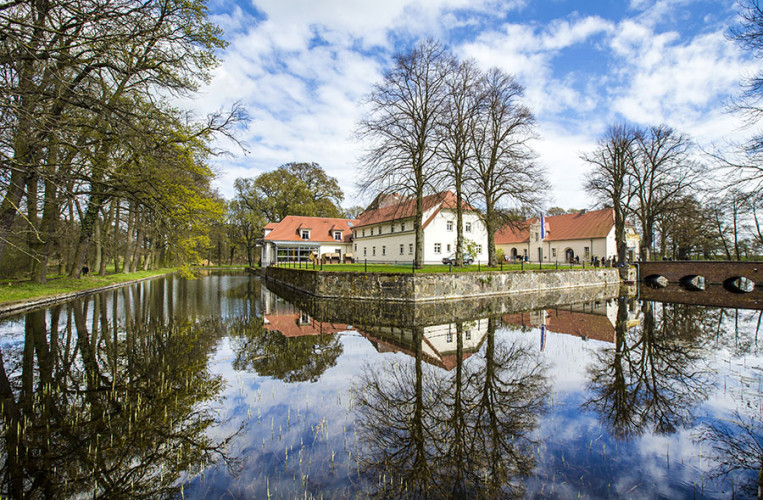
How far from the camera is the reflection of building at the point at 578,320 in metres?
11.1

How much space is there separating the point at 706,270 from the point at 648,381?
1138 inches

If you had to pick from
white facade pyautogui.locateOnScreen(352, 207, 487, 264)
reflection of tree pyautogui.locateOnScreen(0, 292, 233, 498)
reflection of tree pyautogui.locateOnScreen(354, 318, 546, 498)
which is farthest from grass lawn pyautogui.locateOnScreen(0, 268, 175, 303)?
white facade pyautogui.locateOnScreen(352, 207, 487, 264)

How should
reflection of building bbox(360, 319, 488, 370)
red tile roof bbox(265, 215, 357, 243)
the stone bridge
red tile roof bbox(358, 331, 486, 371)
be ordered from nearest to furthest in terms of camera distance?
red tile roof bbox(358, 331, 486, 371), reflection of building bbox(360, 319, 488, 370), the stone bridge, red tile roof bbox(265, 215, 357, 243)

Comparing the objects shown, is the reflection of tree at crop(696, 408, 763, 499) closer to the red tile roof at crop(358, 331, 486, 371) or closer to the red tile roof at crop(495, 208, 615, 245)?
the red tile roof at crop(358, 331, 486, 371)

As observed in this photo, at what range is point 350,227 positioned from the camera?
145 ft

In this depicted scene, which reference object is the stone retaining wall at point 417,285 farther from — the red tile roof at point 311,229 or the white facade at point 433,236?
the red tile roof at point 311,229

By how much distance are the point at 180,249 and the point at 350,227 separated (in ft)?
104

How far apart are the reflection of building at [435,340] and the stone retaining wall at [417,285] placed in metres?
5.27

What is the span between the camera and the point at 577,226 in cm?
4050

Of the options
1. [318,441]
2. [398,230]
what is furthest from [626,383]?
[398,230]

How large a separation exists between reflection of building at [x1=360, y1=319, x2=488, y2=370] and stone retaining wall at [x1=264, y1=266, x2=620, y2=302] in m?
5.27

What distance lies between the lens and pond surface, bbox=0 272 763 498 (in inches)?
144

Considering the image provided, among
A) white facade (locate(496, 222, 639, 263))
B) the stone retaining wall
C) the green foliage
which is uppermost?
the green foliage

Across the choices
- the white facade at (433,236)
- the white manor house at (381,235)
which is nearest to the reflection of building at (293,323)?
the white manor house at (381,235)
